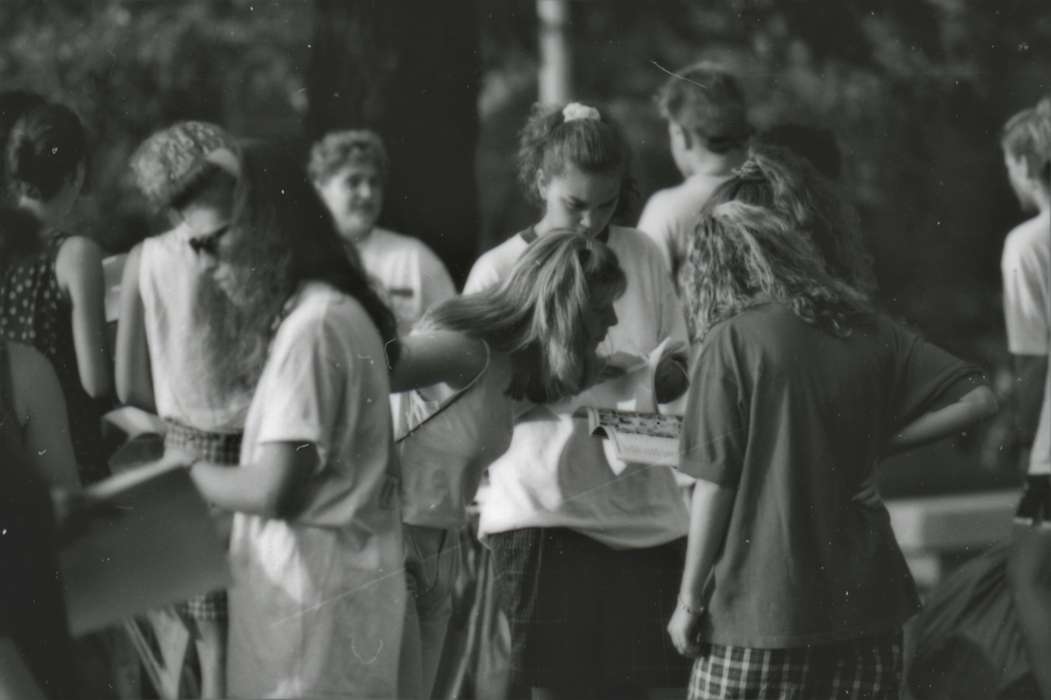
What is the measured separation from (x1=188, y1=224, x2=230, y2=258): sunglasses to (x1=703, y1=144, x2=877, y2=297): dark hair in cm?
96

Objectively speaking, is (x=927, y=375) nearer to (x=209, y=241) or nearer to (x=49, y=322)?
(x=209, y=241)

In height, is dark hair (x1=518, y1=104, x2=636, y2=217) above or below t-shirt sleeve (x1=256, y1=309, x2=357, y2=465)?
above

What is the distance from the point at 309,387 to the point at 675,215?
1.23 metres

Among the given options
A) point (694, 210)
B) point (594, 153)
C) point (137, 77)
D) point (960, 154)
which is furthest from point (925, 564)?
point (137, 77)

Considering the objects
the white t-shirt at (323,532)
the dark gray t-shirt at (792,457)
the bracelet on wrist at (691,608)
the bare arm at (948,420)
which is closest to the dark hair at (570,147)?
the dark gray t-shirt at (792,457)

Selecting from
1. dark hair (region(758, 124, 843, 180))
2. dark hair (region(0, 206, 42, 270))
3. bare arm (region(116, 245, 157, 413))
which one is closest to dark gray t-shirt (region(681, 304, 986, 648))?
dark hair (region(758, 124, 843, 180))

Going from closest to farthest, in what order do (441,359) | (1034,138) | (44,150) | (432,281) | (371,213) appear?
(441,359)
(44,150)
(432,281)
(371,213)
(1034,138)

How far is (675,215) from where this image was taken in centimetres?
412

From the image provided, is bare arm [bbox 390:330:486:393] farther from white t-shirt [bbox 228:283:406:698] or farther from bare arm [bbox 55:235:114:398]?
bare arm [bbox 55:235:114:398]

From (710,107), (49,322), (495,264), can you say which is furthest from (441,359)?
(710,107)

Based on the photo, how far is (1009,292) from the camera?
14.1ft

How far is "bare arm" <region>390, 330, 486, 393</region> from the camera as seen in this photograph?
3.43 m

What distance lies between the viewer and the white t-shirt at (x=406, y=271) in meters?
4.07

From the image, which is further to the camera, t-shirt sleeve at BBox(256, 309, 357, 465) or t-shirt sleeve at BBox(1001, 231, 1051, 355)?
t-shirt sleeve at BBox(1001, 231, 1051, 355)
